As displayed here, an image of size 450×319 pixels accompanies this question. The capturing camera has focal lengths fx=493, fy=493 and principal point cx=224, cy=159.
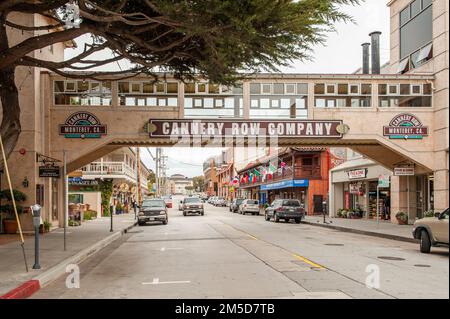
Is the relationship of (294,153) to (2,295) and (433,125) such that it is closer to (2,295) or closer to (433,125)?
(433,125)

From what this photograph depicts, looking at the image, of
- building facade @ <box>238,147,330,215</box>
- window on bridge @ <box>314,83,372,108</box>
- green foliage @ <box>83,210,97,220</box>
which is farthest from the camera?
building facade @ <box>238,147,330,215</box>

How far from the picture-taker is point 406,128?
2675cm

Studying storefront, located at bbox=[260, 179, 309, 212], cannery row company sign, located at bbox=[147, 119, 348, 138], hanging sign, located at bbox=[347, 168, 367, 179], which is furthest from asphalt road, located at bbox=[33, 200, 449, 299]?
storefront, located at bbox=[260, 179, 309, 212]

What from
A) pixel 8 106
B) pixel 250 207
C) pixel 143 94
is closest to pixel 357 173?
pixel 250 207

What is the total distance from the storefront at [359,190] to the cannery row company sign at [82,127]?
18.4m

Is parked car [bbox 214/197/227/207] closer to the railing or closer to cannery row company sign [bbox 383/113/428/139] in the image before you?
the railing

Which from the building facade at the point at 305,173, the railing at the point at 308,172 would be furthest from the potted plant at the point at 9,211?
the railing at the point at 308,172

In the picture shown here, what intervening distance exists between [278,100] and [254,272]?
16716 millimetres

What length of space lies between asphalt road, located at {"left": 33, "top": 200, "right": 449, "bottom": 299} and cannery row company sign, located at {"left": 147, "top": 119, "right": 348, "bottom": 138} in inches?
352

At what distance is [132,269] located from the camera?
480 inches

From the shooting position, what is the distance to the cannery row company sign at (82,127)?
25422 mm

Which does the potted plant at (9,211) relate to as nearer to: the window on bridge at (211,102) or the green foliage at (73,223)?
the green foliage at (73,223)

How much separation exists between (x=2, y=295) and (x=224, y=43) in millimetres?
7419

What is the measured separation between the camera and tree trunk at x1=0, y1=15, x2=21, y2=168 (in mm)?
14094
